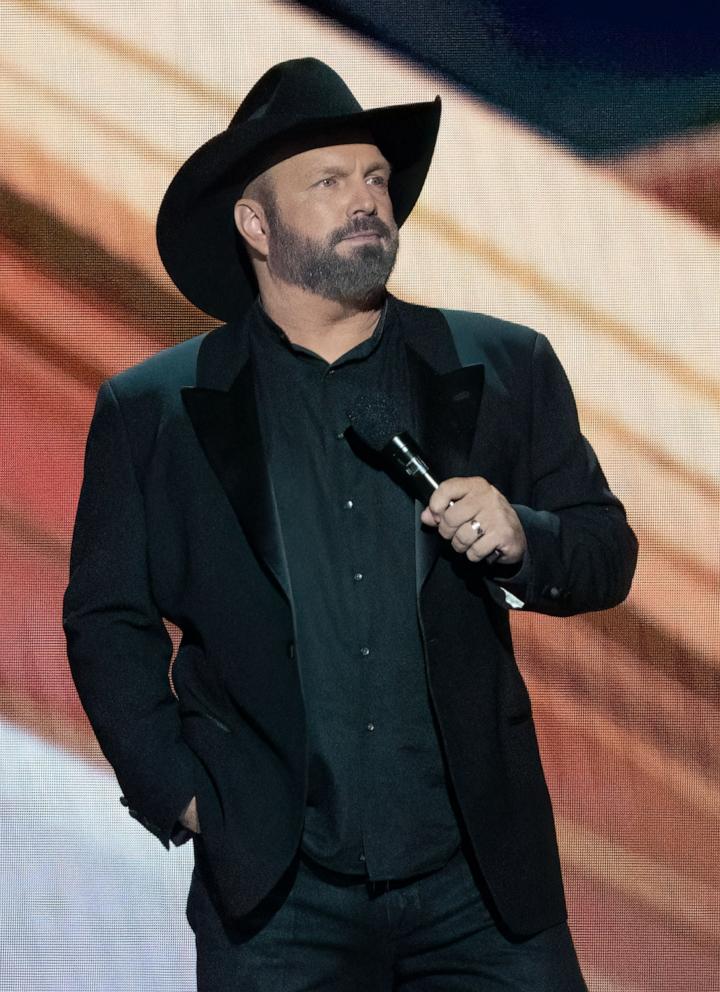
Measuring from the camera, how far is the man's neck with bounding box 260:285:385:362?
8.89ft

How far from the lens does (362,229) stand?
104 inches

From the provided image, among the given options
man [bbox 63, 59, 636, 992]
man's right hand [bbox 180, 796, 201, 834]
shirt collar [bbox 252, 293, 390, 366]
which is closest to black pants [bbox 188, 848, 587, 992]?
man [bbox 63, 59, 636, 992]

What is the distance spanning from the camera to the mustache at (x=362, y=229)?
2654 millimetres

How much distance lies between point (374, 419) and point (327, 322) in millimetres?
382

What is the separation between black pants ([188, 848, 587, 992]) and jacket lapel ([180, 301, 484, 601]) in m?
0.43

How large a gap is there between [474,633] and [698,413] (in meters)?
1.12

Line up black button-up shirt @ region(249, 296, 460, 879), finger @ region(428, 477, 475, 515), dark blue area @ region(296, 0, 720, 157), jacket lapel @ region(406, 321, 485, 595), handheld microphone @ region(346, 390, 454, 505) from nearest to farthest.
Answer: finger @ region(428, 477, 475, 515)
handheld microphone @ region(346, 390, 454, 505)
black button-up shirt @ region(249, 296, 460, 879)
jacket lapel @ region(406, 321, 485, 595)
dark blue area @ region(296, 0, 720, 157)

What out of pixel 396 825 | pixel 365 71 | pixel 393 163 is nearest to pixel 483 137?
pixel 365 71

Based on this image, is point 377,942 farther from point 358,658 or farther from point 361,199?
point 361,199

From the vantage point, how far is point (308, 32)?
3463mm

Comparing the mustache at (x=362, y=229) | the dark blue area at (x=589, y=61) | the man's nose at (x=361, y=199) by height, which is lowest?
the mustache at (x=362, y=229)

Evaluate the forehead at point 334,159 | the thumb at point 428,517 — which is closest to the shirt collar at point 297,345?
the forehead at point 334,159

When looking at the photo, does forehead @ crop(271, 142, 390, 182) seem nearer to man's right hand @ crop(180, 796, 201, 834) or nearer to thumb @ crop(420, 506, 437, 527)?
thumb @ crop(420, 506, 437, 527)

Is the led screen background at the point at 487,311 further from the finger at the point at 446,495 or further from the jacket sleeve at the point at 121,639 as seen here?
the finger at the point at 446,495
